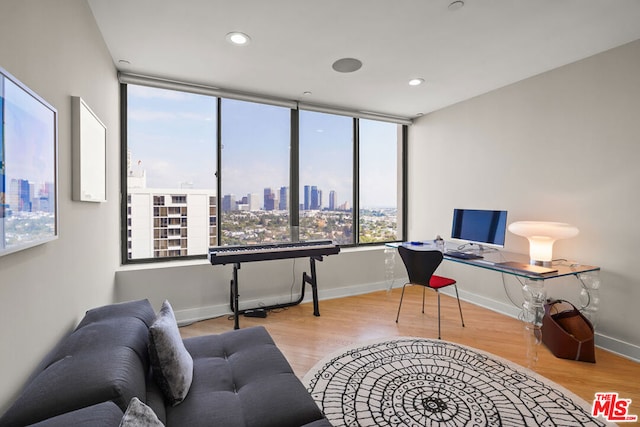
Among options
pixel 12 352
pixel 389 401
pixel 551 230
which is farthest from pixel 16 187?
pixel 551 230

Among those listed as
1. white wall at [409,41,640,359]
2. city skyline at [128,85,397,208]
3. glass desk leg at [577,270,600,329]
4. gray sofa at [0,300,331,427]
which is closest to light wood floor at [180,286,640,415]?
glass desk leg at [577,270,600,329]

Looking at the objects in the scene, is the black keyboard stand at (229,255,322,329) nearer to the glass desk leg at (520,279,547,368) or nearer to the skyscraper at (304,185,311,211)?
the skyscraper at (304,185,311,211)

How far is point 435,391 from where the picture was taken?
210 centimetres

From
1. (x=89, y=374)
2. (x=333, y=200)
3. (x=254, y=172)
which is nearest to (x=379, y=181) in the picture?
(x=333, y=200)

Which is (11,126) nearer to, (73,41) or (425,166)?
(73,41)

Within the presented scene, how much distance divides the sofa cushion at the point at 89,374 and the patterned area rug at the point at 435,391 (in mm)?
1183

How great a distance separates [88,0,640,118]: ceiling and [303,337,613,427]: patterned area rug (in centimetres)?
256

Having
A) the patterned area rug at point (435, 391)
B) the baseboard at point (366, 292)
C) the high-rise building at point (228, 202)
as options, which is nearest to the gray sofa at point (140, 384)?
the patterned area rug at point (435, 391)

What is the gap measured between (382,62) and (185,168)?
2.33m

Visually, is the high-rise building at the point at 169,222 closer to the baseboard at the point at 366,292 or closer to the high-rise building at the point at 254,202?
the high-rise building at the point at 254,202

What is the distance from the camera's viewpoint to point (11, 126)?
105 cm

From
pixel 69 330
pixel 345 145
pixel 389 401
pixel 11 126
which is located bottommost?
pixel 389 401

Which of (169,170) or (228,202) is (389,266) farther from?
(169,170)

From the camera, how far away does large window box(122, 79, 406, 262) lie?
3.30 m
